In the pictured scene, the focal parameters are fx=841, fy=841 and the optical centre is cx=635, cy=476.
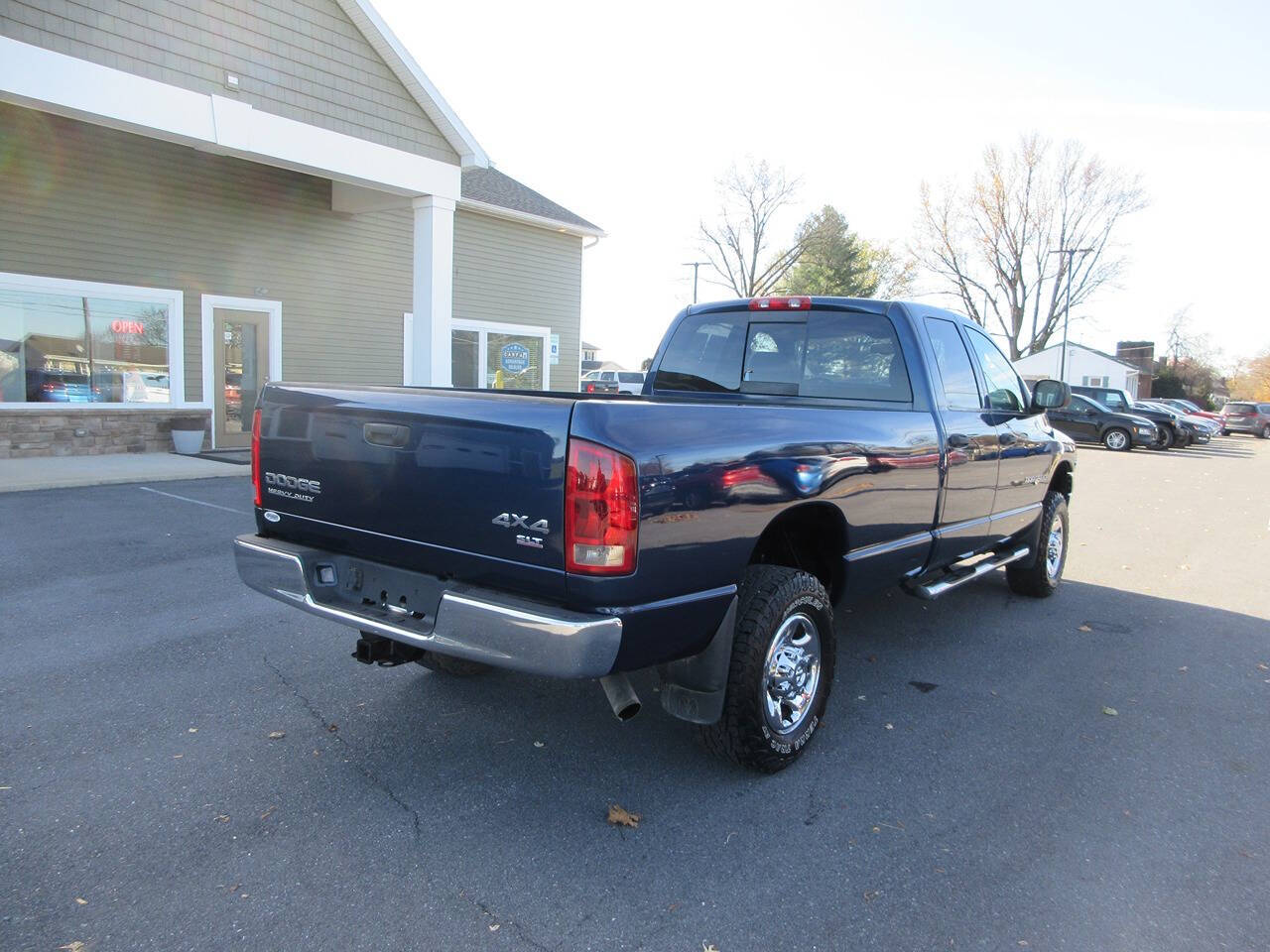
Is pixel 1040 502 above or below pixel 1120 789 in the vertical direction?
above

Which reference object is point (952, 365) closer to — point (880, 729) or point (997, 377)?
point (997, 377)

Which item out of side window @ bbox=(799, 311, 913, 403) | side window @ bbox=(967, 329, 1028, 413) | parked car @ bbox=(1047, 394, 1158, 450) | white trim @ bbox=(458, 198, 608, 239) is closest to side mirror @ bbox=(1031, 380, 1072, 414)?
side window @ bbox=(967, 329, 1028, 413)

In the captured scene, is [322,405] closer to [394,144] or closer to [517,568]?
[517,568]

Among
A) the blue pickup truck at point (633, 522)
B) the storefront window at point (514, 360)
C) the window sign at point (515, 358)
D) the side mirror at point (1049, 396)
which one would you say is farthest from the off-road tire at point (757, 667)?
the window sign at point (515, 358)

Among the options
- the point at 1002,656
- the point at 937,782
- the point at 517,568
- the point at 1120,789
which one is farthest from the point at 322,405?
the point at 1002,656

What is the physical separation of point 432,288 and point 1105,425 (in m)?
20.4

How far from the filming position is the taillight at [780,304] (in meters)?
4.83

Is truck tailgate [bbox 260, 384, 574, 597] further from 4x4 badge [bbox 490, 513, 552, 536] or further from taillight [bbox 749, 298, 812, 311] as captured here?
taillight [bbox 749, 298, 812, 311]

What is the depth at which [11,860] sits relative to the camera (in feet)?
8.80

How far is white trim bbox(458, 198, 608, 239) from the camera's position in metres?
16.1

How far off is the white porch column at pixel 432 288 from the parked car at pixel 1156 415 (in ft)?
68.8

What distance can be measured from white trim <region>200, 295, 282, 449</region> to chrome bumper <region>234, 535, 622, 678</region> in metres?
11.4

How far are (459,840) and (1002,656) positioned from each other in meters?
3.56

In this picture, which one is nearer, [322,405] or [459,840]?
[459,840]
